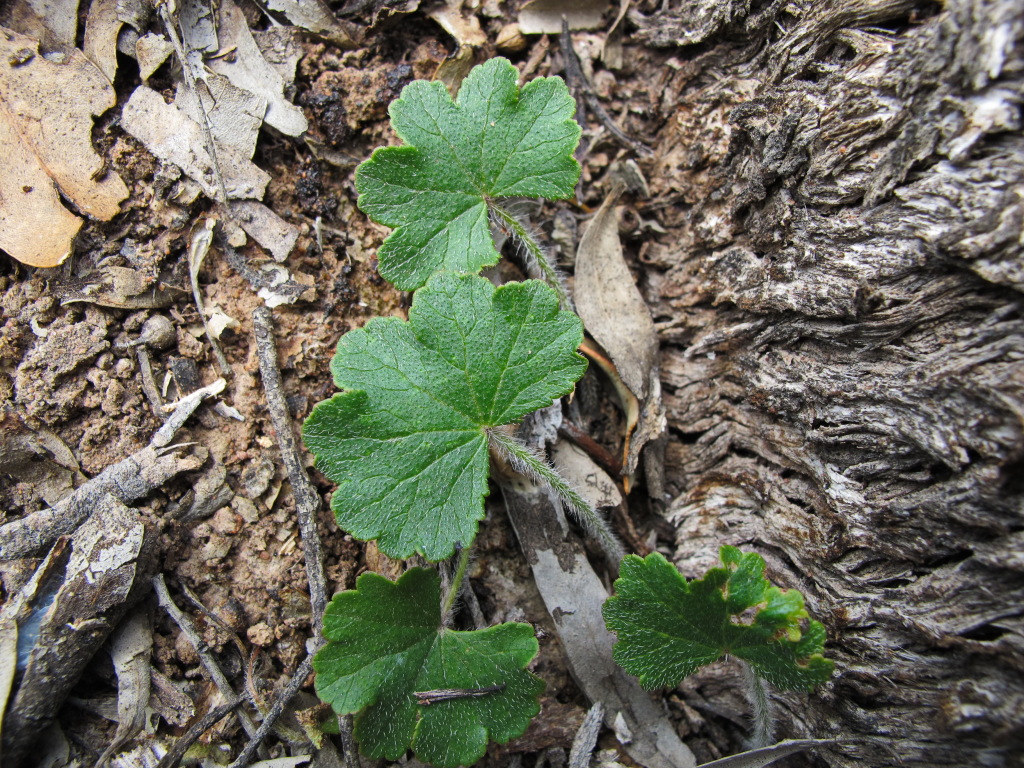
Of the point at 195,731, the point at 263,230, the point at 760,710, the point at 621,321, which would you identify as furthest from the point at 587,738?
the point at 263,230

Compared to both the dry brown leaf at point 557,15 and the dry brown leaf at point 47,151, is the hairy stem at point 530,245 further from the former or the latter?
the dry brown leaf at point 47,151

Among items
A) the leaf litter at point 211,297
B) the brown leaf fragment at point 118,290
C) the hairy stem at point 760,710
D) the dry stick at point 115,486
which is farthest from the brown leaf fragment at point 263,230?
the hairy stem at point 760,710

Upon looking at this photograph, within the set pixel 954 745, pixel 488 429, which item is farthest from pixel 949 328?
pixel 488 429

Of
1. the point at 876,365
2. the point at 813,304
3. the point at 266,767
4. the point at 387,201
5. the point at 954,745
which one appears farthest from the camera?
the point at 387,201

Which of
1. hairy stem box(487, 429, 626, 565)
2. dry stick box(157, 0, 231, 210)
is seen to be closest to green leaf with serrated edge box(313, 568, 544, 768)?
hairy stem box(487, 429, 626, 565)

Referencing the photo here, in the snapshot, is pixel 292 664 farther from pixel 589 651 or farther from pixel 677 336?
pixel 677 336

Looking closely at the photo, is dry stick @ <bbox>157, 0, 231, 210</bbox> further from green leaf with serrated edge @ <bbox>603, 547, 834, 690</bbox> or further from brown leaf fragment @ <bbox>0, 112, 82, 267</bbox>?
green leaf with serrated edge @ <bbox>603, 547, 834, 690</bbox>

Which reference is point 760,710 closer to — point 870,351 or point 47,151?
point 870,351
